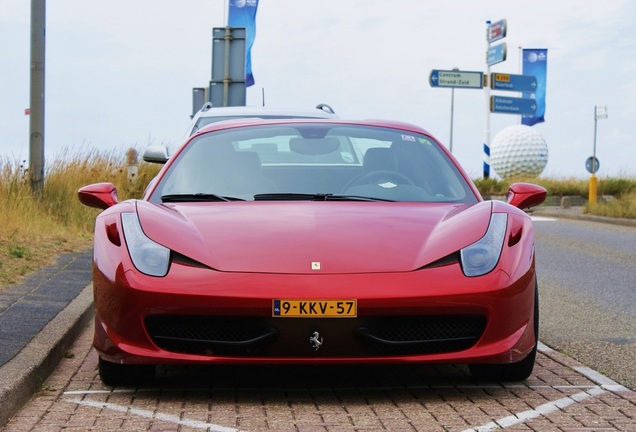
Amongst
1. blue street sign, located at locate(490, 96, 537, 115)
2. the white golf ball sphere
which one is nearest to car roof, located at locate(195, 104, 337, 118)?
blue street sign, located at locate(490, 96, 537, 115)

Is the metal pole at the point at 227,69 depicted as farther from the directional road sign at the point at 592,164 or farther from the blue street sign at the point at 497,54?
the blue street sign at the point at 497,54

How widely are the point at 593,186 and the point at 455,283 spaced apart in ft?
90.9

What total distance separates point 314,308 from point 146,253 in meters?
0.82

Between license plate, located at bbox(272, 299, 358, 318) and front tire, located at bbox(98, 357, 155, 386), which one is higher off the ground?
license plate, located at bbox(272, 299, 358, 318)

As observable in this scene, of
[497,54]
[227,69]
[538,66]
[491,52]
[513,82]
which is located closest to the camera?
[227,69]

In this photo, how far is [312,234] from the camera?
496cm

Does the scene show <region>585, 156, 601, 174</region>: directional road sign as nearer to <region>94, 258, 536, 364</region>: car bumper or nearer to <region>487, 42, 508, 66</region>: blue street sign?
<region>487, 42, 508, 66</region>: blue street sign

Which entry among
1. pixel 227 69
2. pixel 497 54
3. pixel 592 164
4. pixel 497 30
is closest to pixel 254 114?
pixel 227 69

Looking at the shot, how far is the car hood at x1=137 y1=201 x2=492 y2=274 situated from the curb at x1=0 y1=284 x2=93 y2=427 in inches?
34.0

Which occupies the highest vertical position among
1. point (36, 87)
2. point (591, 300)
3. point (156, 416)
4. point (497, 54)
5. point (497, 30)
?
point (497, 30)

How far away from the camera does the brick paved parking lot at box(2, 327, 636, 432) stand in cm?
440

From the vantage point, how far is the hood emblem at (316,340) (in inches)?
183

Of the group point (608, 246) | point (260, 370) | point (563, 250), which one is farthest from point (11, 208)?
point (260, 370)

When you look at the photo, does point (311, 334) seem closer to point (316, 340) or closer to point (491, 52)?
point (316, 340)
